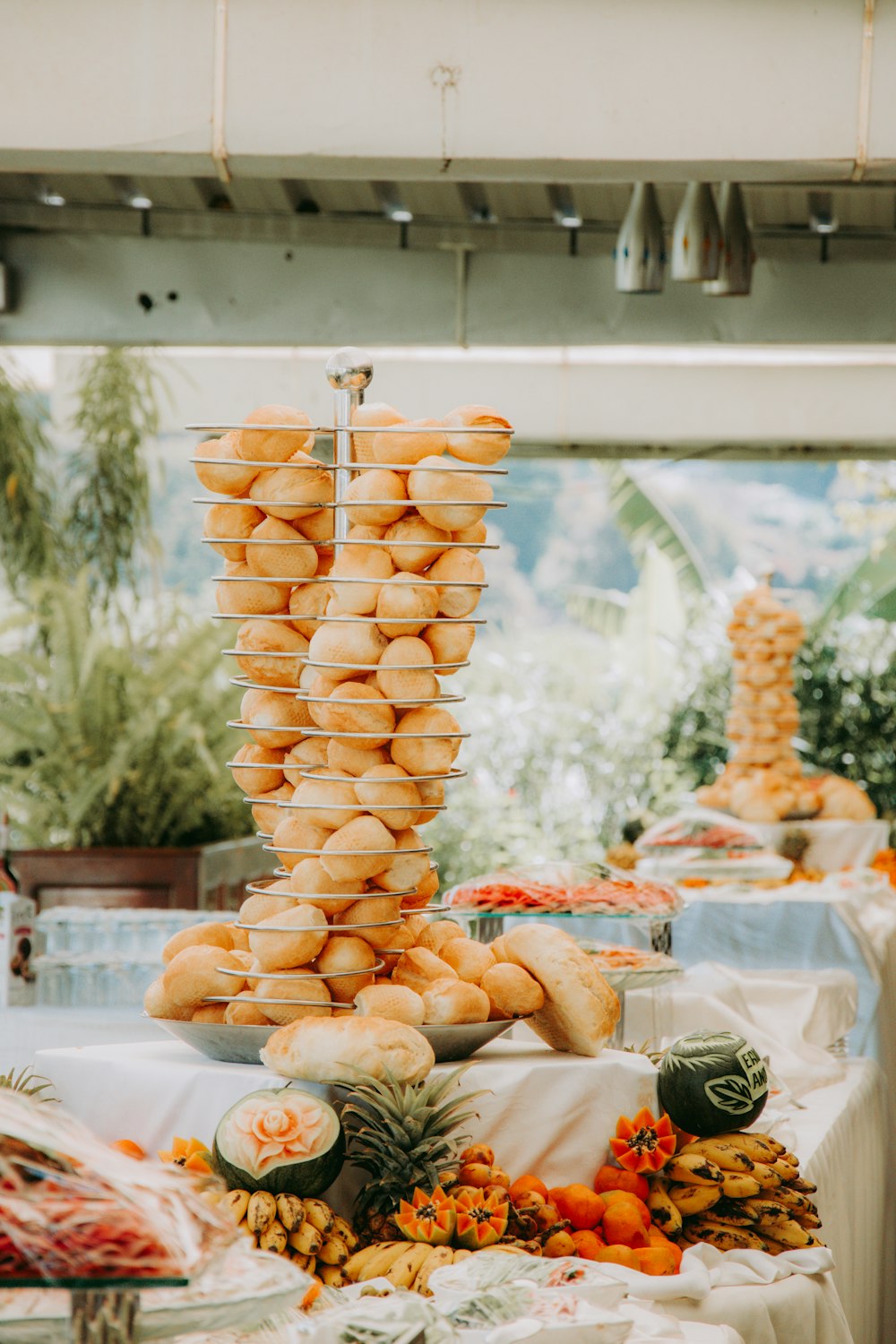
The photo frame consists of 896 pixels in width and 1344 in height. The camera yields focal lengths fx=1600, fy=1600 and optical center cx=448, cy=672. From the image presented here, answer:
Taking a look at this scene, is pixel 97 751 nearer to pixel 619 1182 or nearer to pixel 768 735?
pixel 619 1182

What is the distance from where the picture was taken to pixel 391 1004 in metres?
2.12

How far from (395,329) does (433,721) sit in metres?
4.17

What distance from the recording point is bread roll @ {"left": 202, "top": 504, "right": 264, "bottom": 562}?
2.29 meters

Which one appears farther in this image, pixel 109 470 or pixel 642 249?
pixel 109 470

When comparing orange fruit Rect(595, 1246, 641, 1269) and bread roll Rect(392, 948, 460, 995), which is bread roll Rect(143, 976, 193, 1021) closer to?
A: bread roll Rect(392, 948, 460, 995)

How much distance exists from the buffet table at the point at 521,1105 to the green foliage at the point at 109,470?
14.6 ft

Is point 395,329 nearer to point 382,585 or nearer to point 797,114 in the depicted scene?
point 797,114

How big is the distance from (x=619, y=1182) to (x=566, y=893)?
1.21 m

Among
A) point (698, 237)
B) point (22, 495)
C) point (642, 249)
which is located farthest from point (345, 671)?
point (22, 495)

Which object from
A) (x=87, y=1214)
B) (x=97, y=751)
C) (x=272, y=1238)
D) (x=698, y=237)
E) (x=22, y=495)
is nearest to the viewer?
(x=87, y=1214)

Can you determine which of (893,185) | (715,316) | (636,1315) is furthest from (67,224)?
(636,1315)

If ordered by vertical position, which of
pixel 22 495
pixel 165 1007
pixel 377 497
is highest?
pixel 22 495

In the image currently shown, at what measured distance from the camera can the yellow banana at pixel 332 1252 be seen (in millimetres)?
1846

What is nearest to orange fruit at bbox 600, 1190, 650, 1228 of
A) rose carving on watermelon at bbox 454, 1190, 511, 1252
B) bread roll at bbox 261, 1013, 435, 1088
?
rose carving on watermelon at bbox 454, 1190, 511, 1252
